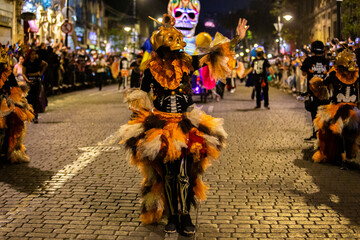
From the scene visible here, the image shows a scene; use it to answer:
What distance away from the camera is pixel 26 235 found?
4.93 m

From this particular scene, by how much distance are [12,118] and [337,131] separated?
5170mm

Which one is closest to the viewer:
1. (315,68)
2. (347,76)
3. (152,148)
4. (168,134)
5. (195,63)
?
(152,148)

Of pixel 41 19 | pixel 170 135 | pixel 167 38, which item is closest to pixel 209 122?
pixel 170 135

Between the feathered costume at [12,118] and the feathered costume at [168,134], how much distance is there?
3846 millimetres

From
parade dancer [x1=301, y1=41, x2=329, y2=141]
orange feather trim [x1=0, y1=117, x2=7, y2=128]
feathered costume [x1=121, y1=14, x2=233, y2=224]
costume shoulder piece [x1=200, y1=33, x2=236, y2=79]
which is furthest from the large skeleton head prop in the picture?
feathered costume [x1=121, y1=14, x2=233, y2=224]

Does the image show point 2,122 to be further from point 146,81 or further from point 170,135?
point 170,135

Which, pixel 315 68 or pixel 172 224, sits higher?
pixel 315 68

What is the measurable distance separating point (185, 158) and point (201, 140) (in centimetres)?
23

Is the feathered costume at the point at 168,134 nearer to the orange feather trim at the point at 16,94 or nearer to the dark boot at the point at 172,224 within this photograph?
the dark boot at the point at 172,224

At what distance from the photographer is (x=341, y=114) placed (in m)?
7.94

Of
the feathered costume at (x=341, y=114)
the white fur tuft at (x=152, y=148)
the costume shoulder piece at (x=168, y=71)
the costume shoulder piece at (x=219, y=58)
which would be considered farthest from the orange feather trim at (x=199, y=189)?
the feathered costume at (x=341, y=114)

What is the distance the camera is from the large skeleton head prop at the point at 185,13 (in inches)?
736

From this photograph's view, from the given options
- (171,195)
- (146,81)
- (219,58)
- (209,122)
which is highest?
(219,58)

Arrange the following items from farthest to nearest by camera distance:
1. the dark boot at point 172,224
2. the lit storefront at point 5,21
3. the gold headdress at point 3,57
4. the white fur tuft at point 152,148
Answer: the lit storefront at point 5,21
the gold headdress at point 3,57
the dark boot at point 172,224
the white fur tuft at point 152,148
